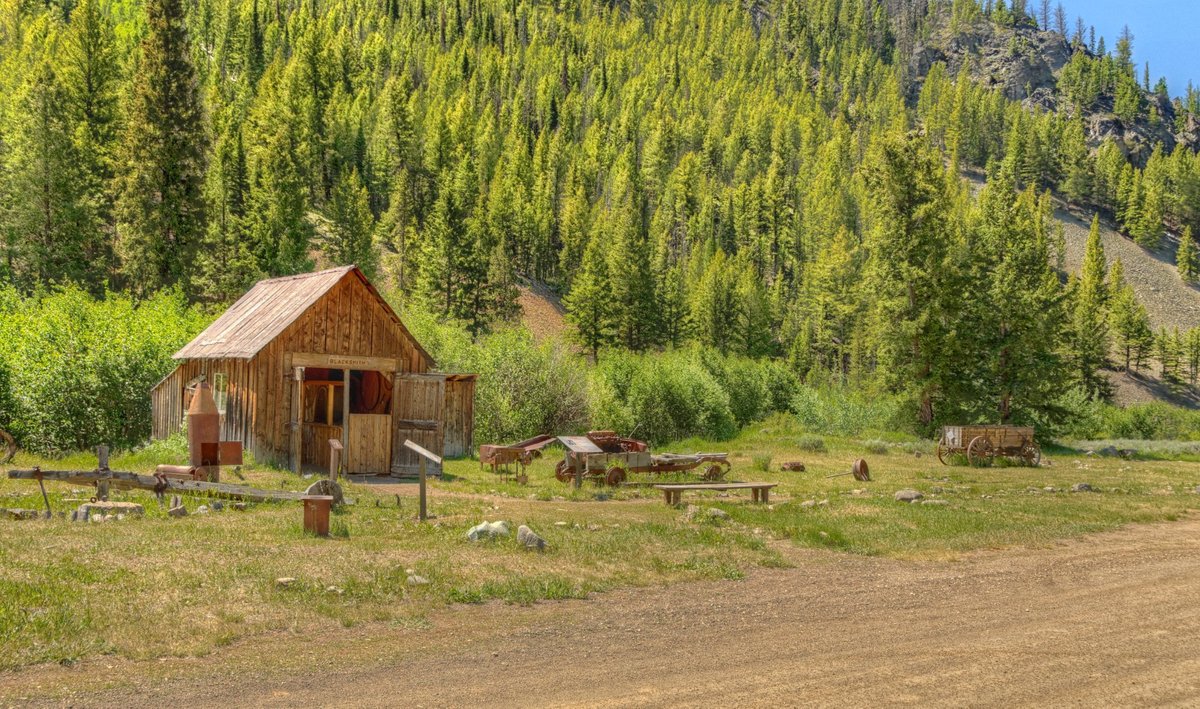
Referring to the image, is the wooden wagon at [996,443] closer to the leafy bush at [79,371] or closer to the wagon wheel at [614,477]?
the wagon wheel at [614,477]

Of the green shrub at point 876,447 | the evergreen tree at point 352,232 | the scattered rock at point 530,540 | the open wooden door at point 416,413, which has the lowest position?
the green shrub at point 876,447

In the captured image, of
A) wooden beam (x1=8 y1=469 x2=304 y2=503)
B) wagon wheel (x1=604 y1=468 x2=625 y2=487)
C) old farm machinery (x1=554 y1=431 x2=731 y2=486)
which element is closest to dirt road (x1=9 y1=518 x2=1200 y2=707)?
wooden beam (x1=8 y1=469 x2=304 y2=503)

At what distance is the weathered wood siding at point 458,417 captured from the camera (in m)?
30.9

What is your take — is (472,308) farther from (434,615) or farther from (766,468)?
(434,615)

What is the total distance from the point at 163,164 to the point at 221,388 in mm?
23387

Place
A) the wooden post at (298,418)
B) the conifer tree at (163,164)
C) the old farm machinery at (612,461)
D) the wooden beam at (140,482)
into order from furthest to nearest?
the conifer tree at (163,164) < the wooden post at (298,418) < the old farm machinery at (612,461) < the wooden beam at (140,482)

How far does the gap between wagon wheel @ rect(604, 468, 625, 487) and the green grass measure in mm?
526

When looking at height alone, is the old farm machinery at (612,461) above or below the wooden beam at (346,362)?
below

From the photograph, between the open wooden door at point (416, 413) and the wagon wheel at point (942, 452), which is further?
the wagon wheel at point (942, 452)

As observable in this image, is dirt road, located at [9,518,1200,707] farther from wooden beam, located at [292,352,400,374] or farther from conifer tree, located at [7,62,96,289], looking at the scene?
conifer tree, located at [7,62,96,289]

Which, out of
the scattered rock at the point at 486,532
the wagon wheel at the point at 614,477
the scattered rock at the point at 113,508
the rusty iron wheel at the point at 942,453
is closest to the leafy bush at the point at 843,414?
the rusty iron wheel at the point at 942,453

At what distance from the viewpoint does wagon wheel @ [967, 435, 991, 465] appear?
3453 cm

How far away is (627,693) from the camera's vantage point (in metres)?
7.53

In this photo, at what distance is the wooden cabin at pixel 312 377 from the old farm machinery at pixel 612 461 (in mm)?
5020
